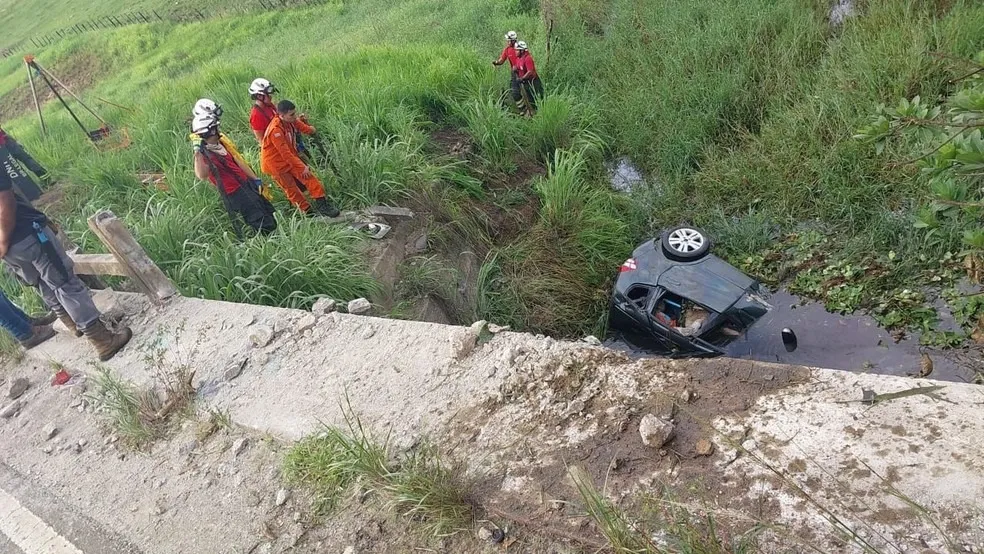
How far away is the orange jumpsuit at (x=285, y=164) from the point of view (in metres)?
4.95

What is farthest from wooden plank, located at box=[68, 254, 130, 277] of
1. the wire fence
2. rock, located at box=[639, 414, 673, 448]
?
the wire fence

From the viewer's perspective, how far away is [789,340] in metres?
4.40

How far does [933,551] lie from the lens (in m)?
1.76

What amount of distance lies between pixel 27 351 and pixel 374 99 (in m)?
4.39

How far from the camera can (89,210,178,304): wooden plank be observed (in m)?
4.02

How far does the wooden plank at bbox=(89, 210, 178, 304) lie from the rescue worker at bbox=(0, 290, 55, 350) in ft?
2.93

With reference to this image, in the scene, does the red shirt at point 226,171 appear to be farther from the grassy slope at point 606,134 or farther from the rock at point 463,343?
the rock at point 463,343

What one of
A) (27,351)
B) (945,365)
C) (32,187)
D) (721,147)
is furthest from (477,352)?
(32,187)

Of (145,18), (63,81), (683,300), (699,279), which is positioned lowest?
(683,300)

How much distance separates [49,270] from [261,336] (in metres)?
1.78

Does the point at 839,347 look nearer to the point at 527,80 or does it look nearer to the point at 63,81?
the point at 527,80

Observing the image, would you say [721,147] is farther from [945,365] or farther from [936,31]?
[945,365]

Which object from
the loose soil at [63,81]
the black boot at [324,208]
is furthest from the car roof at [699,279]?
the loose soil at [63,81]

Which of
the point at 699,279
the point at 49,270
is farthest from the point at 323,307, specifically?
the point at 699,279
